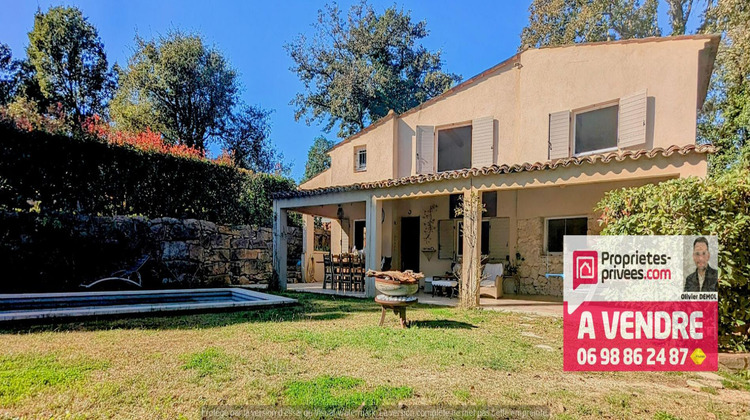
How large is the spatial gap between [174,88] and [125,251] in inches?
447

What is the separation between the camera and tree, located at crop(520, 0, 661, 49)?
20844 millimetres

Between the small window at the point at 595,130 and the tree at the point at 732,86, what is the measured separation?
8451 millimetres

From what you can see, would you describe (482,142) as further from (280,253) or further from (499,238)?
(280,253)

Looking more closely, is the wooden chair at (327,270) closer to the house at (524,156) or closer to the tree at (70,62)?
the house at (524,156)

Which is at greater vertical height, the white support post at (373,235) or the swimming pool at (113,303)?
the white support post at (373,235)

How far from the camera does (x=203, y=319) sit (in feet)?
24.3

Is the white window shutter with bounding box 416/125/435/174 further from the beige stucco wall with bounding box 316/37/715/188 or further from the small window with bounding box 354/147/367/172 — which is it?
the small window with bounding box 354/147/367/172

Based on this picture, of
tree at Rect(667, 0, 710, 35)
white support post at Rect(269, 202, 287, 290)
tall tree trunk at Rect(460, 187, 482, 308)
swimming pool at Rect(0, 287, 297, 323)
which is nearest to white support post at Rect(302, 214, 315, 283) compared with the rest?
white support post at Rect(269, 202, 287, 290)

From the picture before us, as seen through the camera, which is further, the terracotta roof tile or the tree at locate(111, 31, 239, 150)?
the tree at locate(111, 31, 239, 150)

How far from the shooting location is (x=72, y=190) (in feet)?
36.0

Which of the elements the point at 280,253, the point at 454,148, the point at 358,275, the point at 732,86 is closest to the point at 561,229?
the point at 454,148

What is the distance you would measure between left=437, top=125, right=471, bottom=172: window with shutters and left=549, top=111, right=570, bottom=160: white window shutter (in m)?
2.50

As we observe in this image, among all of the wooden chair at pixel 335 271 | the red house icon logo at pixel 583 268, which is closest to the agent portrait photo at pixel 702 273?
the red house icon logo at pixel 583 268

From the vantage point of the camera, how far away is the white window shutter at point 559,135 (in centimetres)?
974
